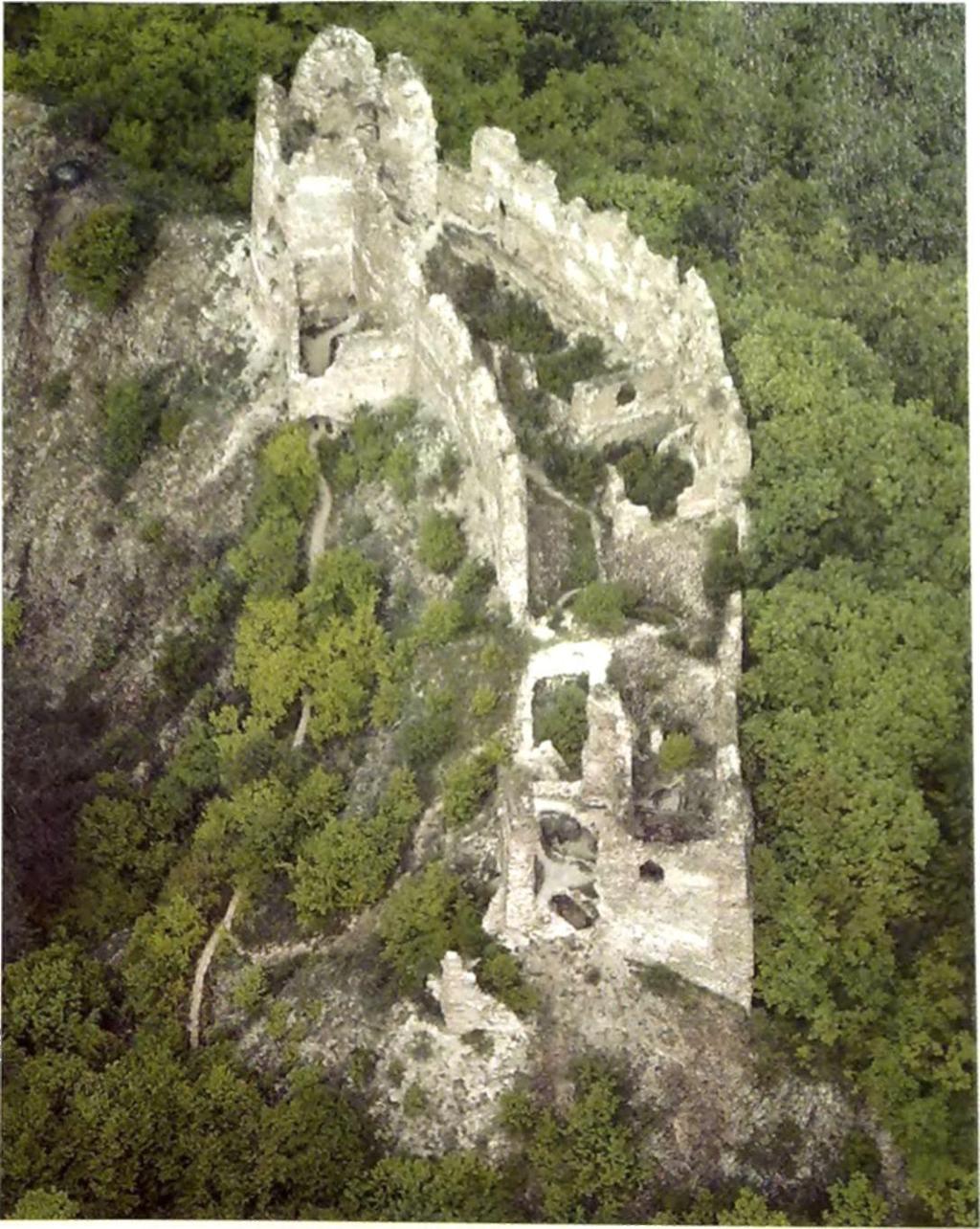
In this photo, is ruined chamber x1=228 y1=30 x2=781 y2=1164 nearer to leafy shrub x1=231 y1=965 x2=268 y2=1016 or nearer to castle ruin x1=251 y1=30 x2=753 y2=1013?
castle ruin x1=251 y1=30 x2=753 y2=1013

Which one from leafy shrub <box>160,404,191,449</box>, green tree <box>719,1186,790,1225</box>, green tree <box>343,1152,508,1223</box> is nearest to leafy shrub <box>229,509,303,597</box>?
leafy shrub <box>160,404,191,449</box>

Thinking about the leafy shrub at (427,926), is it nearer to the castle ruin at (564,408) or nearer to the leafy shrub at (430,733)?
the castle ruin at (564,408)

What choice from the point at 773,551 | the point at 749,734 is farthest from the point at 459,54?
the point at 749,734

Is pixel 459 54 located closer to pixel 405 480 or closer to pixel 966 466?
pixel 405 480

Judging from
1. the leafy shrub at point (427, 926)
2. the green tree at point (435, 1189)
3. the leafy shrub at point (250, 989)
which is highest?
the leafy shrub at point (427, 926)

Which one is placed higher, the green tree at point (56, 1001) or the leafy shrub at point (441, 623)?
the leafy shrub at point (441, 623)

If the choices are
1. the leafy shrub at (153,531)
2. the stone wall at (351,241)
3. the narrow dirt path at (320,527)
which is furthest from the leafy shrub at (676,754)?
the leafy shrub at (153,531)
